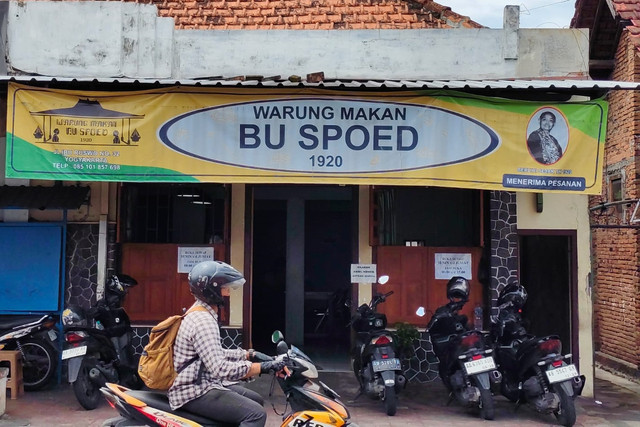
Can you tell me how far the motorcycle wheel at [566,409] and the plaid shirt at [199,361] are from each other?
4.12 m

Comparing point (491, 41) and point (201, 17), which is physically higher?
point (201, 17)

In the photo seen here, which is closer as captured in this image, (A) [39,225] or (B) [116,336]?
(B) [116,336]

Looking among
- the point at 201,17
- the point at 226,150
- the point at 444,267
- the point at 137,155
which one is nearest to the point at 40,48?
the point at 201,17

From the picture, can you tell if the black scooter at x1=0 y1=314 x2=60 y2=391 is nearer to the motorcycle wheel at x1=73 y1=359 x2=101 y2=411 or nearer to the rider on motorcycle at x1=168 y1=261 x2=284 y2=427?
the motorcycle wheel at x1=73 y1=359 x2=101 y2=411

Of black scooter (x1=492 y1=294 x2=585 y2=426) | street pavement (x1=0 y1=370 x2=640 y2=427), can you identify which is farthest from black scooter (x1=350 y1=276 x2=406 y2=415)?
black scooter (x1=492 y1=294 x2=585 y2=426)

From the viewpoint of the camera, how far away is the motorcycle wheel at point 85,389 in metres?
7.11

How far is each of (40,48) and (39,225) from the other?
258 cm

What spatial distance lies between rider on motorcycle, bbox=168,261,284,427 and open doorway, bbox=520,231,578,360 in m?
6.55

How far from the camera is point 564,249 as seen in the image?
9555 mm

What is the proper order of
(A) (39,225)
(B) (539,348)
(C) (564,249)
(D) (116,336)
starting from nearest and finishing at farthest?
(B) (539,348), (D) (116,336), (A) (39,225), (C) (564,249)

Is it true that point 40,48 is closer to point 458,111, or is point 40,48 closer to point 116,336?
point 116,336

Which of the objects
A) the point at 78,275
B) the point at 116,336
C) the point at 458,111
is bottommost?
the point at 116,336

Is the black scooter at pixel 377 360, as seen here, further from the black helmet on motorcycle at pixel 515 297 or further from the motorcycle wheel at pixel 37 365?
the motorcycle wheel at pixel 37 365

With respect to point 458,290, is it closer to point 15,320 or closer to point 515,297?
point 515,297
